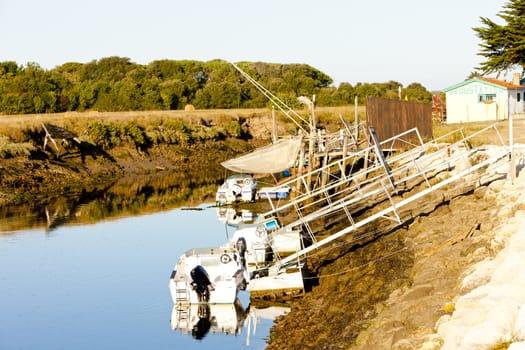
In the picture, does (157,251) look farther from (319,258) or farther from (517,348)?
(517,348)

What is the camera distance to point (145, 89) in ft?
342

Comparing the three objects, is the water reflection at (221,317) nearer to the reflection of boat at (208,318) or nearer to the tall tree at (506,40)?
the reflection of boat at (208,318)

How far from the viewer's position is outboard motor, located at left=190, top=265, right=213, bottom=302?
76.6ft

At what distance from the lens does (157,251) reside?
32.6 metres

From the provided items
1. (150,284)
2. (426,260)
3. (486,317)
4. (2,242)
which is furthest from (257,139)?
(486,317)

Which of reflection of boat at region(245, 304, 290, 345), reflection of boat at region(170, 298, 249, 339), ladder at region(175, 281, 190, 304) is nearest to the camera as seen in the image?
reflection of boat at region(245, 304, 290, 345)

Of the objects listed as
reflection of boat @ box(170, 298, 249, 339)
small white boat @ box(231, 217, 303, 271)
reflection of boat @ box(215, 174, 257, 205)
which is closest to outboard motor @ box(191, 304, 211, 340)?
reflection of boat @ box(170, 298, 249, 339)

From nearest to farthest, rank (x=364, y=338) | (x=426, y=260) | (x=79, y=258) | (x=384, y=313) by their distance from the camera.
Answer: (x=364, y=338)
(x=384, y=313)
(x=426, y=260)
(x=79, y=258)

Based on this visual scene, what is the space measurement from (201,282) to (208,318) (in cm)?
144

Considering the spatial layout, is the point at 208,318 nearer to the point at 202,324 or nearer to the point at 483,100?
the point at 202,324

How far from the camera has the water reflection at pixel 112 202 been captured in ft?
137

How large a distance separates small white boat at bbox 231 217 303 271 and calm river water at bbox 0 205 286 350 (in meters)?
2.30

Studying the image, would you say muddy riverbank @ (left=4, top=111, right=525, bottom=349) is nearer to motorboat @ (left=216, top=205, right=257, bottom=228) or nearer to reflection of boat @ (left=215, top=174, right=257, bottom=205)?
motorboat @ (left=216, top=205, right=257, bottom=228)

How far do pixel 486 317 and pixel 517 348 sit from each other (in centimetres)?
199
